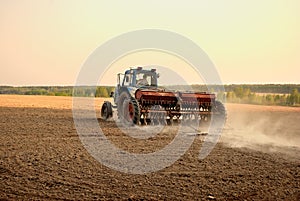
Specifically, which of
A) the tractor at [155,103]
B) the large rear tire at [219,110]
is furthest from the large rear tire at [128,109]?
the large rear tire at [219,110]

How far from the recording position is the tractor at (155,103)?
13562 millimetres

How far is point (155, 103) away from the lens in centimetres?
1383

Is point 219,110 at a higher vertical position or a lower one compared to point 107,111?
higher

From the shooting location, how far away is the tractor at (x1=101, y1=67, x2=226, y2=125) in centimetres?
1356

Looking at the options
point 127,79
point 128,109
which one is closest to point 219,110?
point 128,109

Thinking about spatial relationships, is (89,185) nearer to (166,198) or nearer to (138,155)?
(166,198)

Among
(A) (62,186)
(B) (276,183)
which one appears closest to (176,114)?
(B) (276,183)

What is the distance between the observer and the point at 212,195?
18.0 feet

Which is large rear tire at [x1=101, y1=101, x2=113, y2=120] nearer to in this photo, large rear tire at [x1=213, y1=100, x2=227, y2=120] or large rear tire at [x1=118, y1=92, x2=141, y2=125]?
large rear tire at [x1=118, y1=92, x2=141, y2=125]

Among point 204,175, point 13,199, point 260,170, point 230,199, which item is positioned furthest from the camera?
point 260,170

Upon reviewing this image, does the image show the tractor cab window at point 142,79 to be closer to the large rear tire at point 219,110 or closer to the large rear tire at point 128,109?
the large rear tire at point 128,109

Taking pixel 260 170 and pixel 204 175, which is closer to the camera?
pixel 204 175

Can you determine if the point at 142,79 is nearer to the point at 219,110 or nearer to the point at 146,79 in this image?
the point at 146,79

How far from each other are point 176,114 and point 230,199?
8.81 meters
